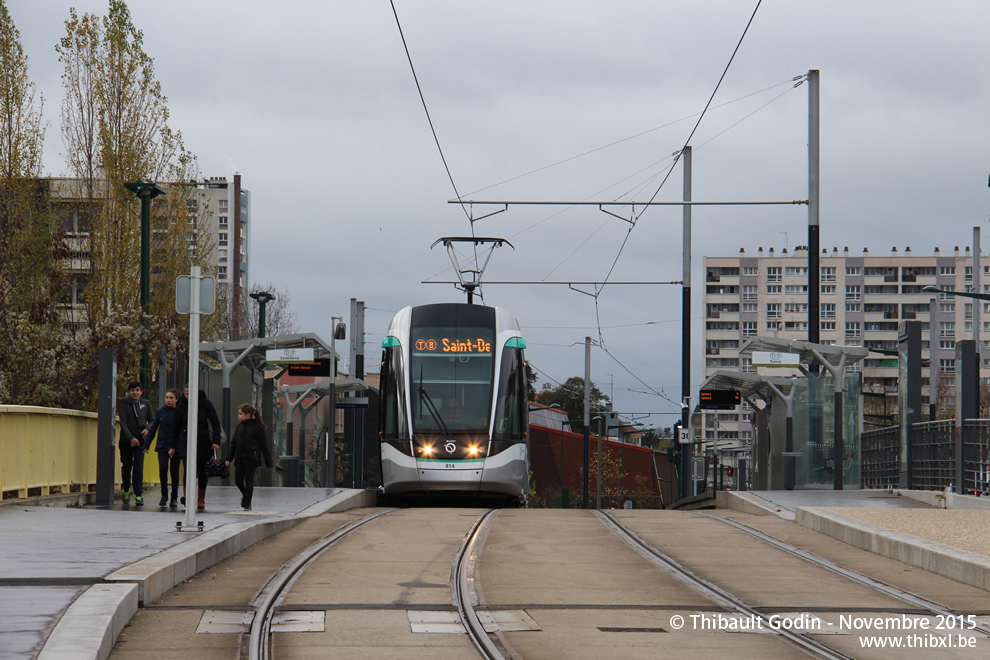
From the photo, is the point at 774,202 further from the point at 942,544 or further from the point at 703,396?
the point at 942,544

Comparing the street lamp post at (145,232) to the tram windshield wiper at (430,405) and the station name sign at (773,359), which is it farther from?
the station name sign at (773,359)

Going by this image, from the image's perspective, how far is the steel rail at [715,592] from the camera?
754 cm

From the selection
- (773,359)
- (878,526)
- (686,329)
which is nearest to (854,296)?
(686,329)

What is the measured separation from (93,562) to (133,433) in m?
7.18

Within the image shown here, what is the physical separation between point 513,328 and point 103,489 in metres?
8.42

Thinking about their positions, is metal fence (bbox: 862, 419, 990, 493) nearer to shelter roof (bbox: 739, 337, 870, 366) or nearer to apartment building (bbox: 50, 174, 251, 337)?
shelter roof (bbox: 739, 337, 870, 366)

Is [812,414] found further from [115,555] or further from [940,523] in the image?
[115,555]

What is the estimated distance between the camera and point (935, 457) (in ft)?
75.9

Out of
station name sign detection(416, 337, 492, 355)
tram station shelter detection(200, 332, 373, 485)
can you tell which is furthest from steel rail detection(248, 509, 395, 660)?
tram station shelter detection(200, 332, 373, 485)

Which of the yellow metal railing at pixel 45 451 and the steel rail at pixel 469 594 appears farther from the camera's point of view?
the yellow metal railing at pixel 45 451

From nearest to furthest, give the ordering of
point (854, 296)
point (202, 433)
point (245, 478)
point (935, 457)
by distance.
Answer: point (202, 433) → point (245, 478) → point (935, 457) → point (854, 296)

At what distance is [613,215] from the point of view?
3005cm

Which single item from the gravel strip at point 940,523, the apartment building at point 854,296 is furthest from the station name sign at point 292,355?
the apartment building at point 854,296

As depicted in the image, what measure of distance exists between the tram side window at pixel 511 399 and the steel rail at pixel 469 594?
21.1 feet
